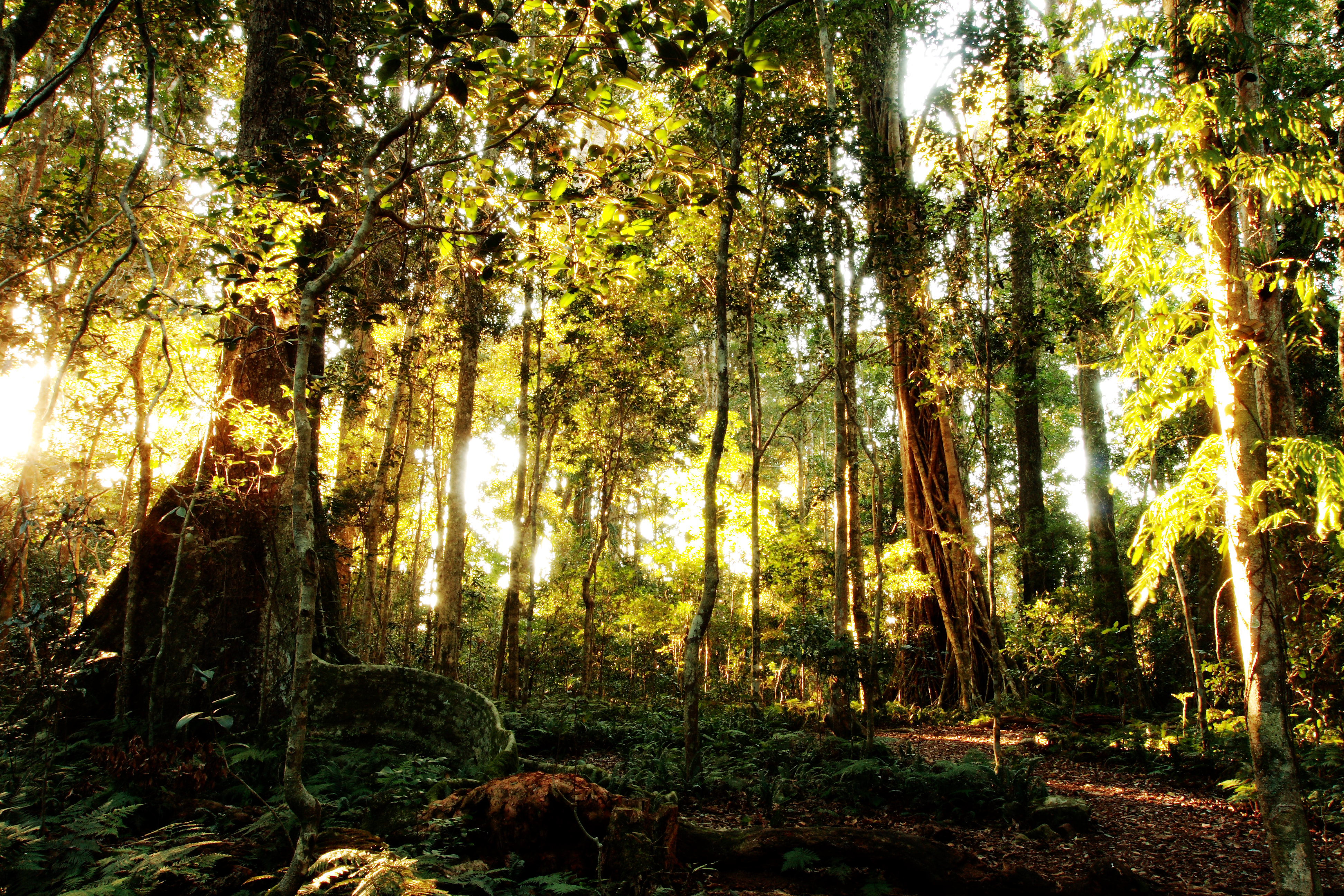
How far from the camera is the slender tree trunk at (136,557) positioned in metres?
5.07

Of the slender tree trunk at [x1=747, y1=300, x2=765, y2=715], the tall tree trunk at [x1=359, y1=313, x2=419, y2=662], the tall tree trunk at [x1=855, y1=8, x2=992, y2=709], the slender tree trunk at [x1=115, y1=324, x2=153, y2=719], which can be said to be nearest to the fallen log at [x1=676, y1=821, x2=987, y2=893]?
the slender tree trunk at [x1=115, y1=324, x2=153, y2=719]

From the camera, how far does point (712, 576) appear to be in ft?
22.6

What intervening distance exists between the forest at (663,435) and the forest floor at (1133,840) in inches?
2.0

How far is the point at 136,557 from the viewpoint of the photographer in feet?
17.6

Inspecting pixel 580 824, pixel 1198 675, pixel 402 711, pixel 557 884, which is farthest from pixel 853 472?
pixel 557 884

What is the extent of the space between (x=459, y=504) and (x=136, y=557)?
546cm

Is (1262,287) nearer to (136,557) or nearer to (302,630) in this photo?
(302,630)

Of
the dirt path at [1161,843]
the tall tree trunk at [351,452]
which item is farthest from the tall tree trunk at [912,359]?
the tall tree trunk at [351,452]

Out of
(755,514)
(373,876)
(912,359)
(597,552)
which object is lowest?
(373,876)

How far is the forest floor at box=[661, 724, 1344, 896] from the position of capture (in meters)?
4.29

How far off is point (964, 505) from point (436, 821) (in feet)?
38.9

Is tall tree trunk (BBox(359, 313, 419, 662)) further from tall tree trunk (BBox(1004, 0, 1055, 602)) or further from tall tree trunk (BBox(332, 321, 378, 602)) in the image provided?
tall tree trunk (BBox(1004, 0, 1055, 602))

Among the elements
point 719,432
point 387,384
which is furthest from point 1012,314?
point 387,384

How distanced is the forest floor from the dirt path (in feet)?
0.03
